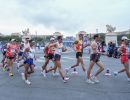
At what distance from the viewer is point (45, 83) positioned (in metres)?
12.2

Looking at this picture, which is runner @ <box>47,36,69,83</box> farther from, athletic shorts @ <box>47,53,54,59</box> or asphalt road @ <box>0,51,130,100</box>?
athletic shorts @ <box>47,53,54,59</box>

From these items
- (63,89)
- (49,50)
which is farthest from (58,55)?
(63,89)

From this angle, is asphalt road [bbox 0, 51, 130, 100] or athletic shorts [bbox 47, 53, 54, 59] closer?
asphalt road [bbox 0, 51, 130, 100]

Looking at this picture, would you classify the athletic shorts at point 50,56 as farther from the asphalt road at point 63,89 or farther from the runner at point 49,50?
the asphalt road at point 63,89

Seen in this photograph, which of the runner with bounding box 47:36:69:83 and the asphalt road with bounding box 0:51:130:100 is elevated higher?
the runner with bounding box 47:36:69:83

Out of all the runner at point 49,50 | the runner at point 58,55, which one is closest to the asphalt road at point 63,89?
the runner at point 58,55

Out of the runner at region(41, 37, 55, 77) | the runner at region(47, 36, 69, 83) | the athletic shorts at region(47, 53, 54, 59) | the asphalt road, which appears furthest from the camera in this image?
the athletic shorts at region(47, 53, 54, 59)

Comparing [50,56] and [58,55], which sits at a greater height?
[58,55]

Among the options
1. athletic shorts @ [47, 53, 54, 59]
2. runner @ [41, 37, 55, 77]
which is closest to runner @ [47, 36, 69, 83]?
runner @ [41, 37, 55, 77]

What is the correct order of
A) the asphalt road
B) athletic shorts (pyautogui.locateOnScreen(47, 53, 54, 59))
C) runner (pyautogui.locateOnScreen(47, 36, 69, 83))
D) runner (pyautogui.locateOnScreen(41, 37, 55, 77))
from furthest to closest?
1. athletic shorts (pyautogui.locateOnScreen(47, 53, 54, 59))
2. runner (pyautogui.locateOnScreen(41, 37, 55, 77))
3. runner (pyautogui.locateOnScreen(47, 36, 69, 83))
4. the asphalt road

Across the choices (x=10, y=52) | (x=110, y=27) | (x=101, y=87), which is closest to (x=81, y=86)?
(x=101, y=87)

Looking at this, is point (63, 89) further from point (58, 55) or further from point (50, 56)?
point (50, 56)

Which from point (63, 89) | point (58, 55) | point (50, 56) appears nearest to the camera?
point (63, 89)

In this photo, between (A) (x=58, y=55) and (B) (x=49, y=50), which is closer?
(A) (x=58, y=55)
